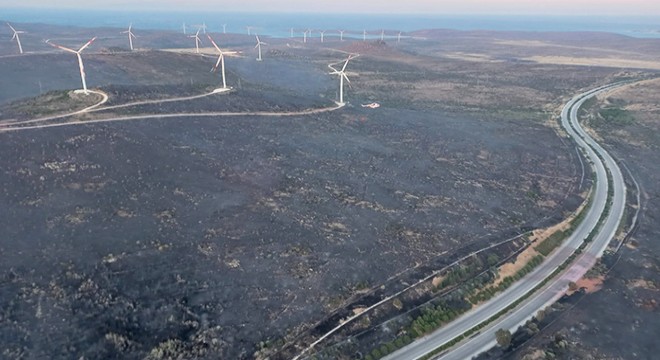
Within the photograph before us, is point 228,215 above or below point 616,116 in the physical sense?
below

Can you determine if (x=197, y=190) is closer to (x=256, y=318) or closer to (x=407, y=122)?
(x=256, y=318)

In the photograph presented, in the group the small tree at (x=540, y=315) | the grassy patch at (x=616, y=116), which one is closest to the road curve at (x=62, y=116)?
the small tree at (x=540, y=315)

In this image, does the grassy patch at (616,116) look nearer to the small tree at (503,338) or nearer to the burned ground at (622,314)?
the burned ground at (622,314)

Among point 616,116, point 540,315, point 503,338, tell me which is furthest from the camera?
point 616,116

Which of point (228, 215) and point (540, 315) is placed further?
point (228, 215)

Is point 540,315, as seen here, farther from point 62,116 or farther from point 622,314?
point 62,116

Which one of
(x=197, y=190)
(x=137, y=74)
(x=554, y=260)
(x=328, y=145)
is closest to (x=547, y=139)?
(x=328, y=145)

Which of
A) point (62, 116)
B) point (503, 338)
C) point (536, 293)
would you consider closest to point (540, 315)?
point (536, 293)

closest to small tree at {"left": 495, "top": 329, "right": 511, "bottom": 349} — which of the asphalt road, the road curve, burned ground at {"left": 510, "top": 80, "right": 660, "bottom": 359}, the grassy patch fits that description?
the asphalt road
